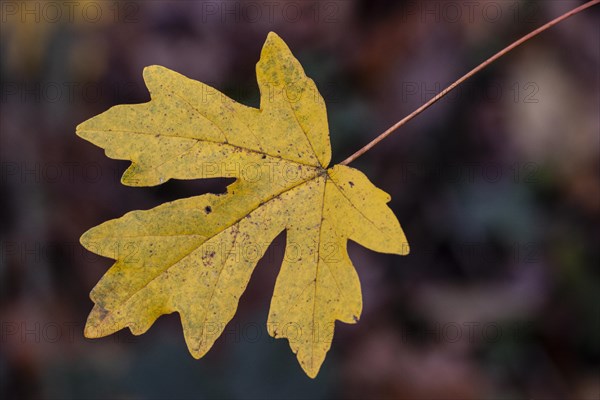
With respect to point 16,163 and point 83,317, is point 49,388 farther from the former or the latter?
point 16,163

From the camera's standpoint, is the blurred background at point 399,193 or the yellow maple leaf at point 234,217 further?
the blurred background at point 399,193

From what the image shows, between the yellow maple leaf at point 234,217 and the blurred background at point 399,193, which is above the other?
the yellow maple leaf at point 234,217

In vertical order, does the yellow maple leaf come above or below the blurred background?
above

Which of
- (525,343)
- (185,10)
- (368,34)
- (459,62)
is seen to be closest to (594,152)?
(459,62)

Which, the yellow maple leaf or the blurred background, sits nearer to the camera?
the yellow maple leaf

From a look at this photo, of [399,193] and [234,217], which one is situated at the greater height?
[234,217]
